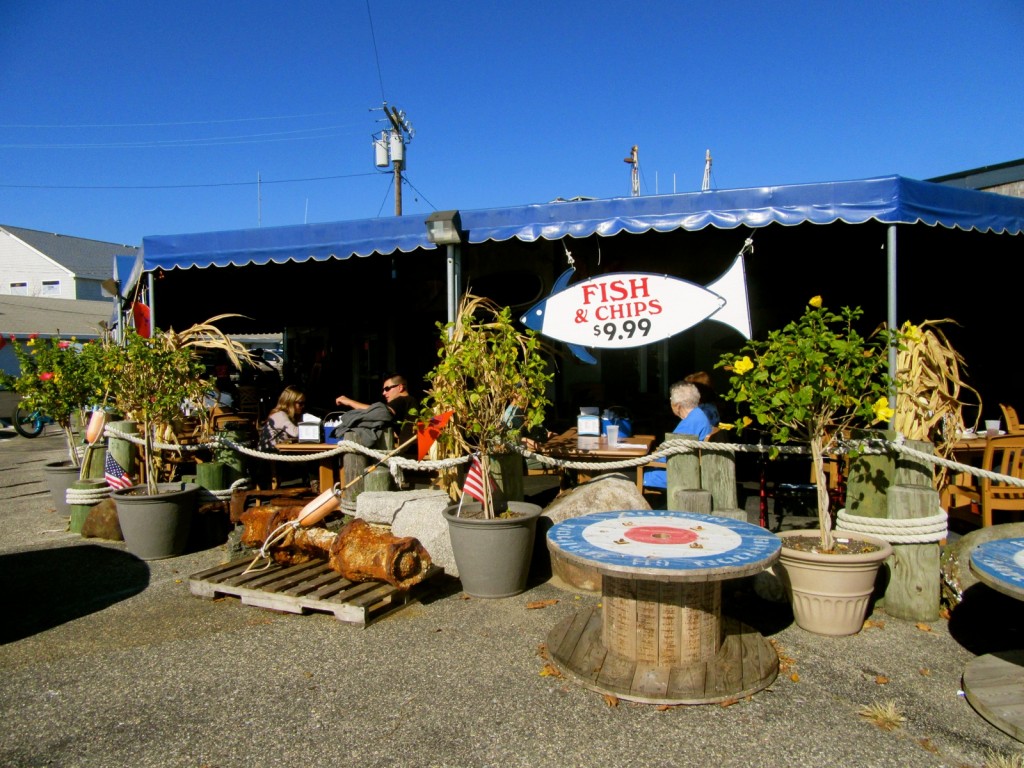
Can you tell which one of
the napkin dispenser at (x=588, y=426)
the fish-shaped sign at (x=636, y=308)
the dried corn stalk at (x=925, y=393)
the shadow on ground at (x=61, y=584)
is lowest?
the shadow on ground at (x=61, y=584)

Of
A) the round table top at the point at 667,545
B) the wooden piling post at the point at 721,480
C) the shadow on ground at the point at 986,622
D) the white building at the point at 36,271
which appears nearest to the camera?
the round table top at the point at 667,545

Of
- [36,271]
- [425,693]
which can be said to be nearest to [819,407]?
[425,693]

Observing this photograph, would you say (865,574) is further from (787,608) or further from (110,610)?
(110,610)

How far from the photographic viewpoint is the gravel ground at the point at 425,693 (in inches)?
113

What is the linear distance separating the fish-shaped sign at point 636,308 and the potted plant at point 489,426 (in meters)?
1.33

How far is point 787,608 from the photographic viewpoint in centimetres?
443

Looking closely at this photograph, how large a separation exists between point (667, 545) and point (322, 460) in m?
4.34

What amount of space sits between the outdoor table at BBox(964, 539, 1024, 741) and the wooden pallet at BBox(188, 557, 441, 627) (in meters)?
3.03

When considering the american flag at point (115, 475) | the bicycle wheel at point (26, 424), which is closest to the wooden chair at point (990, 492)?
the american flag at point (115, 475)

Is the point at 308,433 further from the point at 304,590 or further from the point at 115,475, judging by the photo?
the point at 304,590

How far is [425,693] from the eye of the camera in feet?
11.1

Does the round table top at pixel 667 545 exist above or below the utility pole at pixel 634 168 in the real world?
below

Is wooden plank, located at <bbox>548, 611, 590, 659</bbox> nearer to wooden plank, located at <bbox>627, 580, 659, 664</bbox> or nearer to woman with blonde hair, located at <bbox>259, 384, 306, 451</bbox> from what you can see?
wooden plank, located at <bbox>627, 580, 659, 664</bbox>

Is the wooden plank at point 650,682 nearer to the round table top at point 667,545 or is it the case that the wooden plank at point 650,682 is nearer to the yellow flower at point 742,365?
the round table top at point 667,545
